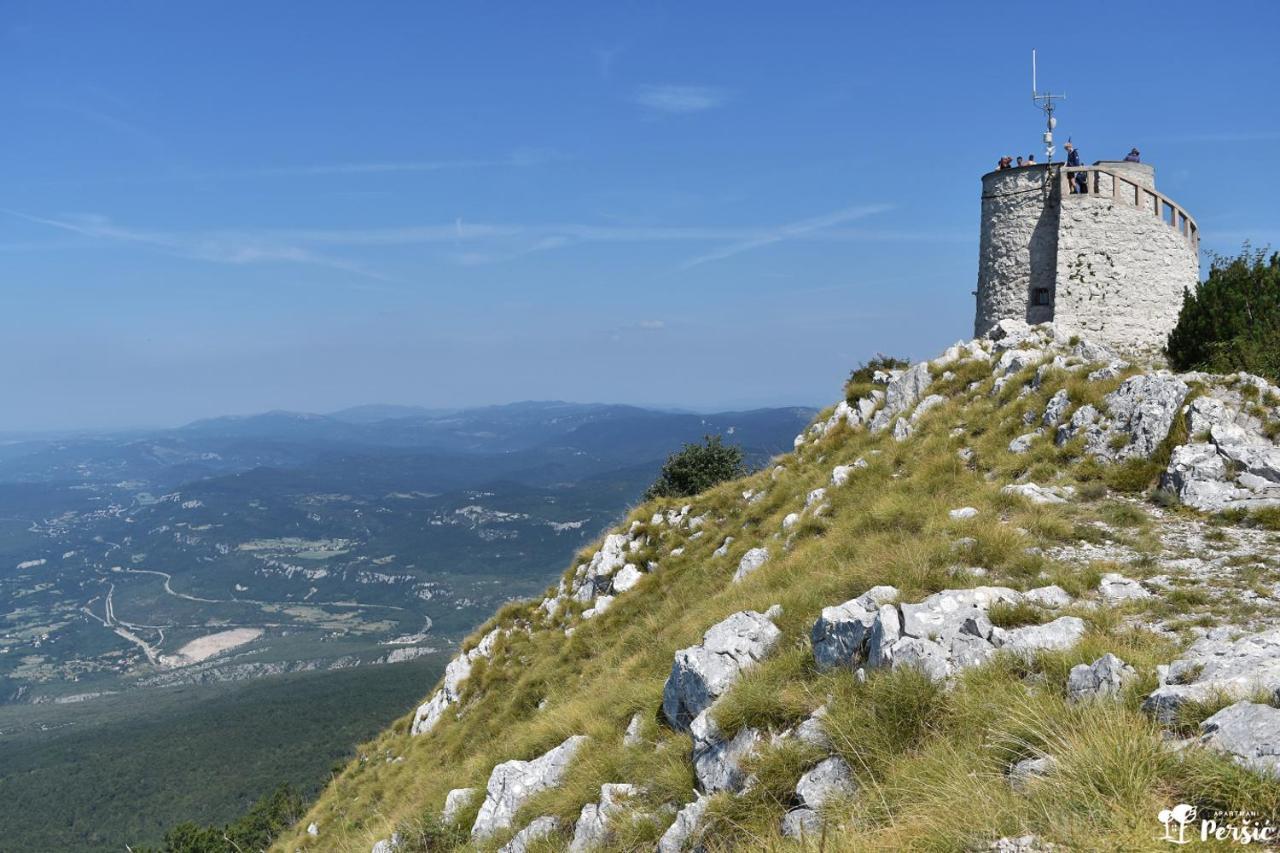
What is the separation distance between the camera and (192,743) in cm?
11606

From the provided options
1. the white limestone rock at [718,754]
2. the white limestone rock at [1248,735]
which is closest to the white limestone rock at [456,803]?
the white limestone rock at [718,754]

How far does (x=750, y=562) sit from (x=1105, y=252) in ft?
58.2

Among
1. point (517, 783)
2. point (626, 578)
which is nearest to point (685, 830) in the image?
point (517, 783)

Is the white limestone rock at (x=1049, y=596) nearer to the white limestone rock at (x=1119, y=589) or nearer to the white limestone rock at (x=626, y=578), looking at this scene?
the white limestone rock at (x=1119, y=589)

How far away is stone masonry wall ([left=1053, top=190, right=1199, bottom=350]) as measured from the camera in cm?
2352

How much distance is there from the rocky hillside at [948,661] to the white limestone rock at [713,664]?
0.04 meters

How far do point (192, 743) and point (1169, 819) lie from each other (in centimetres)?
14388

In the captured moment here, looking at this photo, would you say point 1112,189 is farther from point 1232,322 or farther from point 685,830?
point 685,830

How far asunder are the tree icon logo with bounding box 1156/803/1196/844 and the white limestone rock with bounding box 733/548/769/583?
10039 mm

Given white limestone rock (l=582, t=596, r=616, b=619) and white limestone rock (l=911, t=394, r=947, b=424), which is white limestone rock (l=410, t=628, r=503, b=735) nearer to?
white limestone rock (l=582, t=596, r=616, b=619)

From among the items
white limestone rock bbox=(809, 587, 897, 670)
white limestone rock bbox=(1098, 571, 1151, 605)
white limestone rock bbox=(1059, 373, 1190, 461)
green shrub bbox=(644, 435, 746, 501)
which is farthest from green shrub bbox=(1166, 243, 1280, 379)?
green shrub bbox=(644, 435, 746, 501)

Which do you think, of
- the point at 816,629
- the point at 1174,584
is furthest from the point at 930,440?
the point at 816,629

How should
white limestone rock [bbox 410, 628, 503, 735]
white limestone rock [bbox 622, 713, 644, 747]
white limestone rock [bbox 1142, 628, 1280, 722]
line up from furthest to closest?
white limestone rock [bbox 410, 628, 503, 735] < white limestone rock [bbox 622, 713, 644, 747] < white limestone rock [bbox 1142, 628, 1280, 722]

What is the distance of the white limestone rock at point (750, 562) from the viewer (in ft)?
48.2
